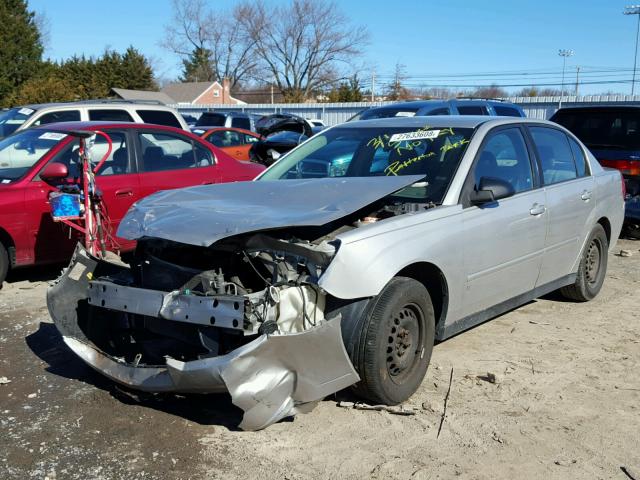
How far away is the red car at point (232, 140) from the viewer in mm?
15680

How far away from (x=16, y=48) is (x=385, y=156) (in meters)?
43.8

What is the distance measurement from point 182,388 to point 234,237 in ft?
2.77

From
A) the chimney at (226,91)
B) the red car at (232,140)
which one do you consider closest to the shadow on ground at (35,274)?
the red car at (232,140)

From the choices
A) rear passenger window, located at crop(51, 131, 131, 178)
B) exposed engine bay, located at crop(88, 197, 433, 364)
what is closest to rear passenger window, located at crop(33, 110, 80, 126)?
rear passenger window, located at crop(51, 131, 131, 178)

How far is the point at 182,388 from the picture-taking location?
355cm

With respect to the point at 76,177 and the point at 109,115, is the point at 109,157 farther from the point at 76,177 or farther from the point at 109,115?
the point at 109,115

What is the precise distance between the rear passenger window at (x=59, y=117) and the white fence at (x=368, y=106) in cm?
1492

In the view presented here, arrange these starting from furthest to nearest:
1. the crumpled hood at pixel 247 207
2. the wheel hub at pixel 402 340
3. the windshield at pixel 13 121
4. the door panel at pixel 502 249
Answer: the windshield at pixel 13 121 < the door panel at pixel 502 249 < the wheel hub at pixel 402 340 < the crumpled hood at pixel 247 207

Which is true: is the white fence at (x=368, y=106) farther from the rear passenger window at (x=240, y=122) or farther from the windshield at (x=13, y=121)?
the windshield at (x=13, y=121)

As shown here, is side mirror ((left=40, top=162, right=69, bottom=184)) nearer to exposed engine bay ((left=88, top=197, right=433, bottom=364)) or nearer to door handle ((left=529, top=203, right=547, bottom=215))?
exposed engine bay ((left=88, top=197, right=433, bottom=364))

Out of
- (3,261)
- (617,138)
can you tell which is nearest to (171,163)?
(3,261)

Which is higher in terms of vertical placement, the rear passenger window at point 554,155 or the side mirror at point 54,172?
the rear passenger window at point 554,155

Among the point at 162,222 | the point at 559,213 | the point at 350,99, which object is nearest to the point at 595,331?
the point at 559,213

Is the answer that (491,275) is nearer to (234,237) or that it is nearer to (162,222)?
(234,237)
